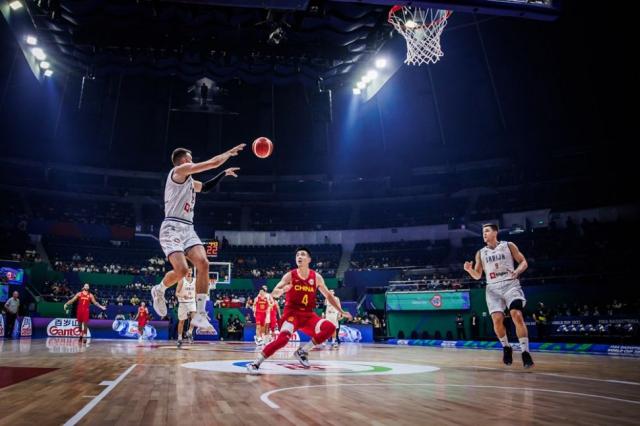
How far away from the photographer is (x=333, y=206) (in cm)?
4325

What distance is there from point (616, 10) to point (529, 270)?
1533 cm

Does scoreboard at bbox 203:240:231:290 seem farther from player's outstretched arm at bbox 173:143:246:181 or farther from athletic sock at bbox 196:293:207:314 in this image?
player's outstretched arm at bbox 173:143:246:181

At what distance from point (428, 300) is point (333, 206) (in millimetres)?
18014

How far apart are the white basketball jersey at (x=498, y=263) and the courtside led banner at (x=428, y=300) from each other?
17.3 metres

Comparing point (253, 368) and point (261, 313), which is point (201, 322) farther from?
point (261, 313)

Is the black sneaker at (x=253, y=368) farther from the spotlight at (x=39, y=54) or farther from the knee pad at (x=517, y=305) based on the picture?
the spotlight at (x=39, y=54)

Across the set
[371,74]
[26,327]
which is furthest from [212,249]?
[371,74]

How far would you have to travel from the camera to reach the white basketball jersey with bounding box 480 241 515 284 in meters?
9.31

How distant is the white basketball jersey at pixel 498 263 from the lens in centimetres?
931

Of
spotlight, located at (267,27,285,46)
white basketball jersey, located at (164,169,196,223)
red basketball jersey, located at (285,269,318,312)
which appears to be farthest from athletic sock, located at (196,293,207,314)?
spotlight, located at (267,27,285,46)

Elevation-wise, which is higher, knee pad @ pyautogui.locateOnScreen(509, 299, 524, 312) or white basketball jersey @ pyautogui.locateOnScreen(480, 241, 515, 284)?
white basketball jersey @ pyautogui.locateOnScreen(480, 241, 515, 284)

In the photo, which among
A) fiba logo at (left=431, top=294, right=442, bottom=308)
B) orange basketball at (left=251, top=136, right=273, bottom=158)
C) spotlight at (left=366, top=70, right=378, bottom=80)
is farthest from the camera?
fiba logo at (left=431, top=294, right=442, bottom=308)

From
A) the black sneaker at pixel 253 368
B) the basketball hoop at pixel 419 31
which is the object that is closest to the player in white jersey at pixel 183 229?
the black sneaker at pixel 253 368

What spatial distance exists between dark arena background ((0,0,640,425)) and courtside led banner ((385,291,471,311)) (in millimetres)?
120
